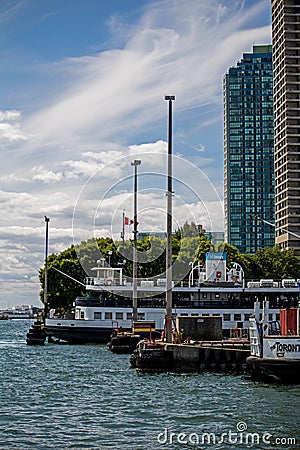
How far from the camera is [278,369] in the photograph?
39.0 metres

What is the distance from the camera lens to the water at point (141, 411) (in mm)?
25562

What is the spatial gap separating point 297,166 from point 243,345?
135 meters

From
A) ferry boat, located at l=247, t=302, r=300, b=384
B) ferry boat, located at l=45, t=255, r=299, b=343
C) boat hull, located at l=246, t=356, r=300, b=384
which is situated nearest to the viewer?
boat hull, located at l=246, t=356, r=300, b=384

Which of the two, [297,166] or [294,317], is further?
[297,166]

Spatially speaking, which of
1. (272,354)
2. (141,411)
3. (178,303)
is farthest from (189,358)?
(178,303)

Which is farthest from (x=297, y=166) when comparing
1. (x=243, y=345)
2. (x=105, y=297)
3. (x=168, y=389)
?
(x=168, y=389)

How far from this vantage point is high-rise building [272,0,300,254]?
17700 cm

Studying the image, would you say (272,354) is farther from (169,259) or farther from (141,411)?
(169,259)

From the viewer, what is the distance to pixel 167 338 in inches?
1929

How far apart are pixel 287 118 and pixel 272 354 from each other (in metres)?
147

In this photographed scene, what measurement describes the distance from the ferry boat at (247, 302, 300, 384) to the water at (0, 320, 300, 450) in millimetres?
943

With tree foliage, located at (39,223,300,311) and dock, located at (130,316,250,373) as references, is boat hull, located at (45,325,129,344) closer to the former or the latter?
tree foliage, located at (39,223,300,311)

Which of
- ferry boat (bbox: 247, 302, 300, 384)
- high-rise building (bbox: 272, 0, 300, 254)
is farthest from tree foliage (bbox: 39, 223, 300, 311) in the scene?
ferry boat (bbox: 247, 302, 300, 384)

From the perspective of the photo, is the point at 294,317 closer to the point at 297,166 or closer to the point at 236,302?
the point at 236,302
